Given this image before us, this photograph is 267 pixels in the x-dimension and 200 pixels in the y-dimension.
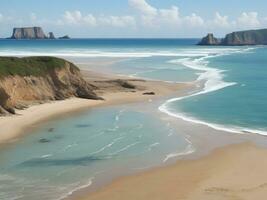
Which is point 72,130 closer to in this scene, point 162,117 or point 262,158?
point 162,117

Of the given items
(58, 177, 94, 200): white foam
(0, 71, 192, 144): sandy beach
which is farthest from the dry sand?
(0, 71, 192, 144): sandy beach

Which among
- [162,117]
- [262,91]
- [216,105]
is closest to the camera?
[162,117]

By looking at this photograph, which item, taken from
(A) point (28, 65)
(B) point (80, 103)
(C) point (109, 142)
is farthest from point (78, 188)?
(A) point (28, 65)

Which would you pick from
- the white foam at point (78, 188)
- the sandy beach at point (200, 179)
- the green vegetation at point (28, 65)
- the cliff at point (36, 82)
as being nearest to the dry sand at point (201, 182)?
the sandy beach at point (200, 179)

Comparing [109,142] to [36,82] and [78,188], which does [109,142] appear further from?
[36,82]

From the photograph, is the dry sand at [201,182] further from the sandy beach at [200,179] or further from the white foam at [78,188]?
the white foam at [78,188]

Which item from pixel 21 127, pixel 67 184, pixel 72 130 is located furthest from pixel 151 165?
pixel 21 127
